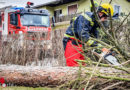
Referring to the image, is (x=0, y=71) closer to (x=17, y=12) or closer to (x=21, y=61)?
(x=21, y=61)

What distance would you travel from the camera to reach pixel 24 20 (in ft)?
40.9

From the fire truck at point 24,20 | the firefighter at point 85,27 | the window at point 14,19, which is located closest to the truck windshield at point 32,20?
the fire truck at point 24,20

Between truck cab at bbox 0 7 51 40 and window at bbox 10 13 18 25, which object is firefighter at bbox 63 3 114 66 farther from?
window at bbox 10 13 18 25

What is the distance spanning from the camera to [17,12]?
12391 mm

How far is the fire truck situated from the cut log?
820cm

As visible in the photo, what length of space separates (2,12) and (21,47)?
6.07 metres

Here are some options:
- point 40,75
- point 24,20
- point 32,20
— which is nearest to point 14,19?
point 24,20

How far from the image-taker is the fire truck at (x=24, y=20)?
12.3 m

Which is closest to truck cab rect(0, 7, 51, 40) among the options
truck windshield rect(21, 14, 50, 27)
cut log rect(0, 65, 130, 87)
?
truck windshield rect(21, 14, 50, 27)

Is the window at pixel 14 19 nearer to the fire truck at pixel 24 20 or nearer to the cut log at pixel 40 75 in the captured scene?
the fire truck at pixel 24 20

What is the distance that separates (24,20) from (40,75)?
9470 millimetres

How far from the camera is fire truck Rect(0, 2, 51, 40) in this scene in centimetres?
1230

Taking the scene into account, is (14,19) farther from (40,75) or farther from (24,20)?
(40,75)

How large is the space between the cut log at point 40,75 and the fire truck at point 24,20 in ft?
26.9
